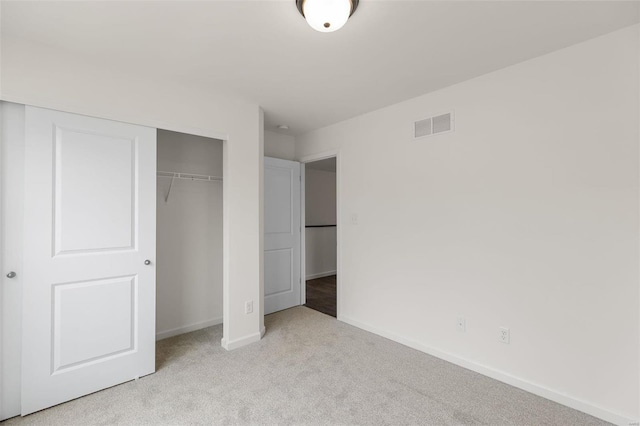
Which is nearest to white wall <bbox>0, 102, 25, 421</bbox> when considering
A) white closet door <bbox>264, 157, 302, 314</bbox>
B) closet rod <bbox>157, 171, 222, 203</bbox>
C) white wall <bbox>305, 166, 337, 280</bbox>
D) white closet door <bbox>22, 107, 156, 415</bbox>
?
white closet door <bbox>22, 107, 156, 415</bbox>

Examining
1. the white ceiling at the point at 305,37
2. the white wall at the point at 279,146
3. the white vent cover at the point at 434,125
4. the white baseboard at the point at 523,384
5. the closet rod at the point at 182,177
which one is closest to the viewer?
the white ceiling at the point at 305,37

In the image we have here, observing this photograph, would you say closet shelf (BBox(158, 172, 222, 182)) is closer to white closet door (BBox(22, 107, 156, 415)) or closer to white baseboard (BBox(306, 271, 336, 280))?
white closet door (BBox(22, 107, 156, 415))

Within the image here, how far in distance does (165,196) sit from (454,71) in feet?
9.70

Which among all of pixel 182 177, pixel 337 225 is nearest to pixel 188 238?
pixel 182 177

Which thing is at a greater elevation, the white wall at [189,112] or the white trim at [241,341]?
the white wall at [189,112]

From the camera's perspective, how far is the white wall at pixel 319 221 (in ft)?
19.6

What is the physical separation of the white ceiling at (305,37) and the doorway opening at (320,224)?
320 centimetres

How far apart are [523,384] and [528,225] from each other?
1.18 m

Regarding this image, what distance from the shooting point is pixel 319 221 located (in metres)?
6.30

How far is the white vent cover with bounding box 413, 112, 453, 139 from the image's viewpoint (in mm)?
2666

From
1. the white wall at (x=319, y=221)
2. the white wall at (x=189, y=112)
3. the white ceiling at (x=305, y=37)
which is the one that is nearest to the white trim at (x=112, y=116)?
the white wall at (x=189, y=112)

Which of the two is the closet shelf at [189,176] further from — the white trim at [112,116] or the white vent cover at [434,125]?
the white vent cover at [434,125]

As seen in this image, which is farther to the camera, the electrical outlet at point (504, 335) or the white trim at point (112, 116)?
the electrical outlet at point (504, 335)

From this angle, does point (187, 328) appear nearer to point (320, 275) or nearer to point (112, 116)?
point (112, 116)
